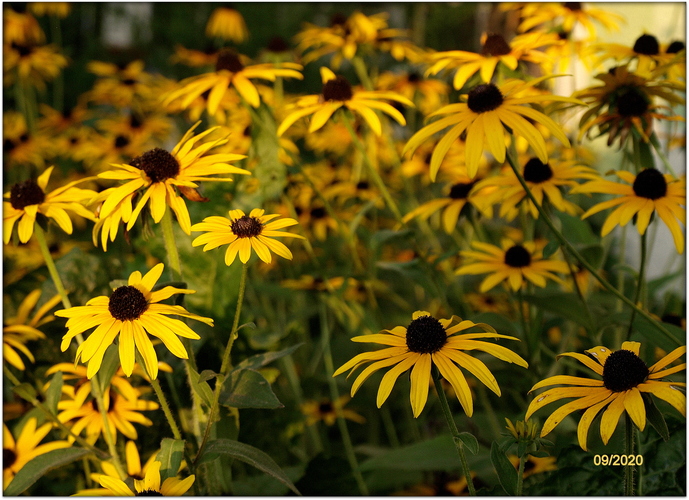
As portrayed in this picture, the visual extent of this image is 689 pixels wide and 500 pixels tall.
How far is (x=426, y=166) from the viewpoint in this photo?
1.95 metres

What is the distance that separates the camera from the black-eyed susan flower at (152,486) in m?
0.72

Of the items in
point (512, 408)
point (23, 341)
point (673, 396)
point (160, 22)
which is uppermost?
point (160, 22)

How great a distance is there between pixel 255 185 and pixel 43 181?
39 centimetres

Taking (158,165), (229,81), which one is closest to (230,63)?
(229,81)

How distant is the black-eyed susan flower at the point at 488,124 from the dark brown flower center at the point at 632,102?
261 millimetres

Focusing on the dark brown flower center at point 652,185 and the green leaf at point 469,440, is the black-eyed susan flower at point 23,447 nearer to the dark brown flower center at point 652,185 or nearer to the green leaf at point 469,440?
the green leaf at point 469,440

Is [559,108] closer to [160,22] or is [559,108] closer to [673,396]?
[673,396]

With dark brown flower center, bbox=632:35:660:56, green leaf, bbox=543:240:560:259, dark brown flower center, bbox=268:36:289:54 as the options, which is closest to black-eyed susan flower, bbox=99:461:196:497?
green leaf, bbox=543:240:560:259

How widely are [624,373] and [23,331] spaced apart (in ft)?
2.94

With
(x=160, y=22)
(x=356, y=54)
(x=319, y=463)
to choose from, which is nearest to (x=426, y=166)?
(x=356, y=54)

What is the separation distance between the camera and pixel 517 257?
109 cm

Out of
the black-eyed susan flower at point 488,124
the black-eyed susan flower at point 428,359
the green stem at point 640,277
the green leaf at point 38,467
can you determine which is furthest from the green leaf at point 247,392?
the green stem at point 640,277

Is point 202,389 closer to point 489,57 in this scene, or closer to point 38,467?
point 38,467

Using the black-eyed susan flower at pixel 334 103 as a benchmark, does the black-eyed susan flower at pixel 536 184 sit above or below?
below
